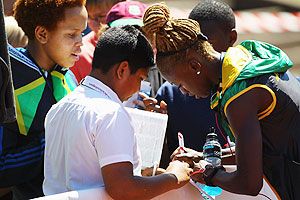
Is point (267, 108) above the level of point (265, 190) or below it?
above

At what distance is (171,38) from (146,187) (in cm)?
72

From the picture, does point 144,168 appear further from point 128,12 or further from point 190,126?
point 128,12

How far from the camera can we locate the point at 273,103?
139 inches

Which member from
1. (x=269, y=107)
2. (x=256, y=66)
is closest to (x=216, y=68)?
(x=256, y=66)

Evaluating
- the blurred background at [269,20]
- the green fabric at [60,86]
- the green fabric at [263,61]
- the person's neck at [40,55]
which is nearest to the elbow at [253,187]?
the green fabric at [263,61]

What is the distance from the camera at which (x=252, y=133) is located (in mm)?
3455

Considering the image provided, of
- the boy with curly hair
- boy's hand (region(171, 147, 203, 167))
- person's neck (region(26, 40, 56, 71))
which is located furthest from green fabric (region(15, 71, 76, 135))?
boy's hand (region(171, 147, 203, 167))

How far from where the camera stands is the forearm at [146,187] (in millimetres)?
3504

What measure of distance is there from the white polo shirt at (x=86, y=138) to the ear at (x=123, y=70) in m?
0.09

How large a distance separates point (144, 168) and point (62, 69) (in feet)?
2.96

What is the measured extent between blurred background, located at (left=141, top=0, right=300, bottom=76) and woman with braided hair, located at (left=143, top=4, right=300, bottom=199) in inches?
220

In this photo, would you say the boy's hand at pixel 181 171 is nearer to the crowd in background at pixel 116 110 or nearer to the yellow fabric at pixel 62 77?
the crowd in background at pixel 116 110

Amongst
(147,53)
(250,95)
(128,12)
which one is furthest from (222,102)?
(128,12)

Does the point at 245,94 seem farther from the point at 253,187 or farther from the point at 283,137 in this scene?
the point at 253,187
